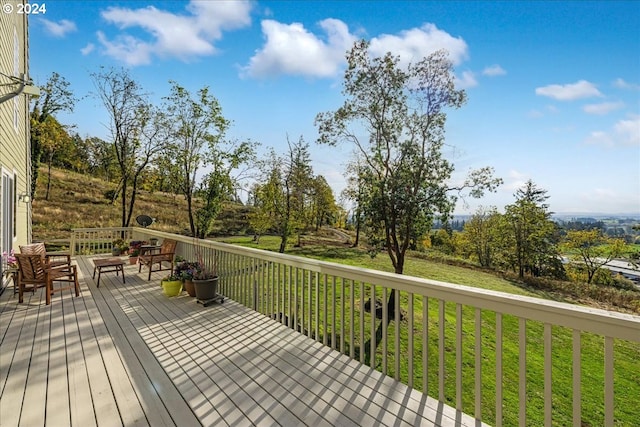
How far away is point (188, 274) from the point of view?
5.11 meters

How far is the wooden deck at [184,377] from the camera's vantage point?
2186mm

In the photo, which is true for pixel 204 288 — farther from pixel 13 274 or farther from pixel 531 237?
pixel 531 237

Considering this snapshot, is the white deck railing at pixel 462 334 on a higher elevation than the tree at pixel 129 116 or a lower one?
lower

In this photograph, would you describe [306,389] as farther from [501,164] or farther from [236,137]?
[236,137]

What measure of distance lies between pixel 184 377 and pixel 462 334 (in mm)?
2641

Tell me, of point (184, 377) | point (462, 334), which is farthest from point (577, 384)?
point (184, 377)

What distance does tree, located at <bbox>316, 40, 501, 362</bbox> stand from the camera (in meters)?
8.26

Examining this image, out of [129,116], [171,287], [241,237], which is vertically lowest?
[241,237]

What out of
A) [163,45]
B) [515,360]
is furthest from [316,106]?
[515,360]

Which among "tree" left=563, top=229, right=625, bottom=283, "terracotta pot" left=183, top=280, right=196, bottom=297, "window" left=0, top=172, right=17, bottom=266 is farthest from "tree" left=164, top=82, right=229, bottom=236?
"tree" left=563, top=229, right=625, bottom=283

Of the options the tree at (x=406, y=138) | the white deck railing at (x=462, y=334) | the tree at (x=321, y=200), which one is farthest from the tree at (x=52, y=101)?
the tree at (x=406, y=138)

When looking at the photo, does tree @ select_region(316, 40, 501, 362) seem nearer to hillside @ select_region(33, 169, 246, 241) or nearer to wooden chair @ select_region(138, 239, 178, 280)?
wooden chair @ select_region(138, 239, 178, 280)

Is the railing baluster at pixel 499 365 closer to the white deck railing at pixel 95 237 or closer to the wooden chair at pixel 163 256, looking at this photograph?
the wooden chair at pixel 163 256

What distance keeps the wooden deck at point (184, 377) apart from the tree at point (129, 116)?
11737 mm
